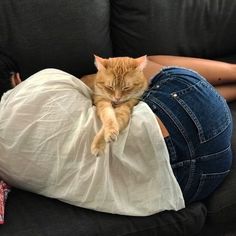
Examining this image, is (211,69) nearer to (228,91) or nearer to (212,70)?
(212,70)

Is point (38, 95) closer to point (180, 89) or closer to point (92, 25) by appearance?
point (180, 89)

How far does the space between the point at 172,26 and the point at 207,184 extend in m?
0.80

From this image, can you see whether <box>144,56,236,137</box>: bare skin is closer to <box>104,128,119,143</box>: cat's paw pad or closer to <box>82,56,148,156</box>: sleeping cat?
<box>82,56,148,156</box>: sleeping cat

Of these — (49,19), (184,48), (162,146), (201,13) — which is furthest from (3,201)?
(201,13)

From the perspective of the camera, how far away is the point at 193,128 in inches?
47.8

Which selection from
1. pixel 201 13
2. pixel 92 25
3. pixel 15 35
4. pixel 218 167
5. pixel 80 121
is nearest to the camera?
pixel 80 121

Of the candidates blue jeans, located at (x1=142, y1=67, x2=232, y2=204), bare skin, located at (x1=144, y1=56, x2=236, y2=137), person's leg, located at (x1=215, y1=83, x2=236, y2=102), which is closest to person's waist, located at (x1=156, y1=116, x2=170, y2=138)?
blue jeans, located at (x1=142, y1=67, x2=232, y2=204)

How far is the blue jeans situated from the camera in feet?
3.98

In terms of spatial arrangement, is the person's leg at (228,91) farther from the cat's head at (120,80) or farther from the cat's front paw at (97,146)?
the cat's front paw at (97,146)

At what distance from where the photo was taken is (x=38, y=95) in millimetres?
1174

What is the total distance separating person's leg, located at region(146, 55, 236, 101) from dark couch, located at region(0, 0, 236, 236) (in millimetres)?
74

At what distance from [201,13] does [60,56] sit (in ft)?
2.20

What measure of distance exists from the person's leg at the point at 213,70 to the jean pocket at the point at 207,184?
48cm

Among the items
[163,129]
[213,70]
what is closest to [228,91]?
[213,70]
